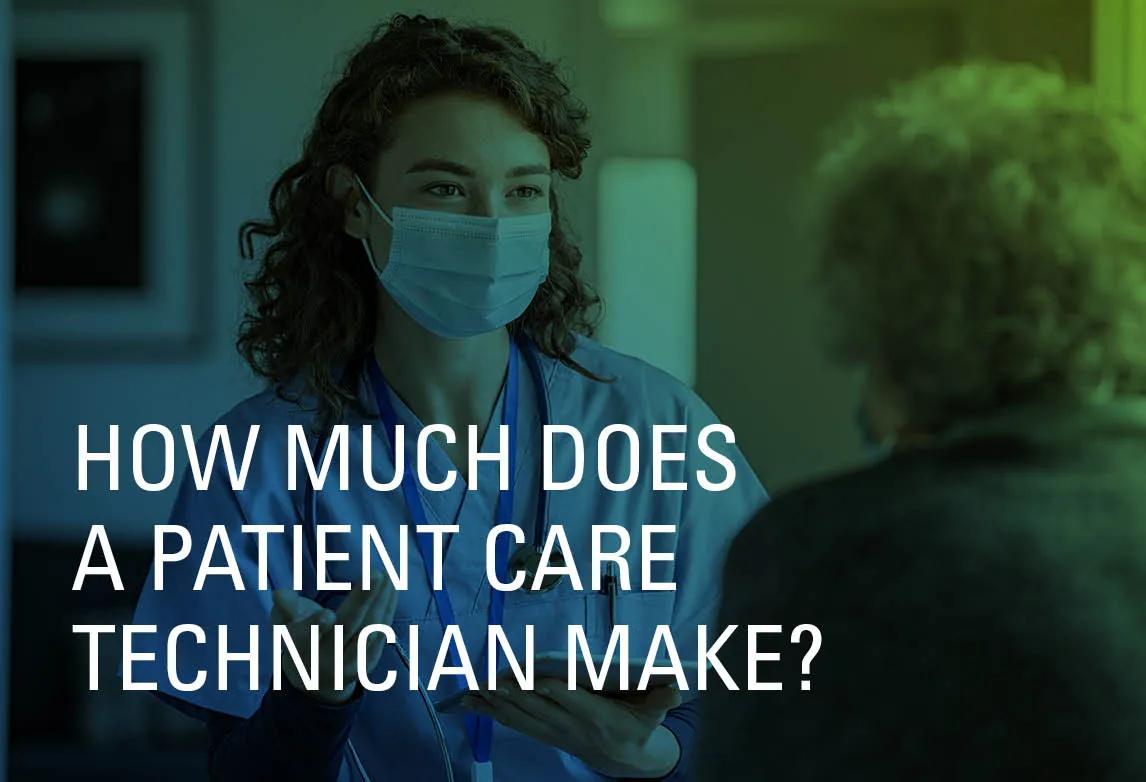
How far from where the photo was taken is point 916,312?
0.92m

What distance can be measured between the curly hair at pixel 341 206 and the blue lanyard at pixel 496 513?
0.04 metres

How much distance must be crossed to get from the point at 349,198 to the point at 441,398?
296 millimetres

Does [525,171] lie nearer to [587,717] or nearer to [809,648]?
[587,717]

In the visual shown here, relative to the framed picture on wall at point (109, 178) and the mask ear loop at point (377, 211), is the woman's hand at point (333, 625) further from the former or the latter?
the framed picture on wall at point (109, 178)

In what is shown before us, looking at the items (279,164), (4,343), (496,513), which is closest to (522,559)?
(496,513)

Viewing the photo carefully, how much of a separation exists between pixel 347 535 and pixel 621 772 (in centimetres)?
42

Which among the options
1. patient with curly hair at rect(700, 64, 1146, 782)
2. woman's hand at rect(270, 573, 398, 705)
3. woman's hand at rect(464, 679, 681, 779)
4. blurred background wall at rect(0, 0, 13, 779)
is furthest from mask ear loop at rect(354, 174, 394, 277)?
blurred background wall at rect(0, 0, 13, 779)

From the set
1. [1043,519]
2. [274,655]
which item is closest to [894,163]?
[1043,519]

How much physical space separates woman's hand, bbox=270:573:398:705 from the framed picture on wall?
241 centimetres

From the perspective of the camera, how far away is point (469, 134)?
5.45ft

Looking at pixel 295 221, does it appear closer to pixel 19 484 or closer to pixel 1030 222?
pixel 1030 222

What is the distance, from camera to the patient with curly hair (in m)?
0.81

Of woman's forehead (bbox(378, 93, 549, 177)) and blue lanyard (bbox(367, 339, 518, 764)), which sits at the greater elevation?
woman's forehead (bbox(378, 93, 549, 177))

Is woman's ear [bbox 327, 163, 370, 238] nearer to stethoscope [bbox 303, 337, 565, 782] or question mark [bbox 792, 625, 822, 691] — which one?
stethoscope [bbox 303, 337, 565, 782]
